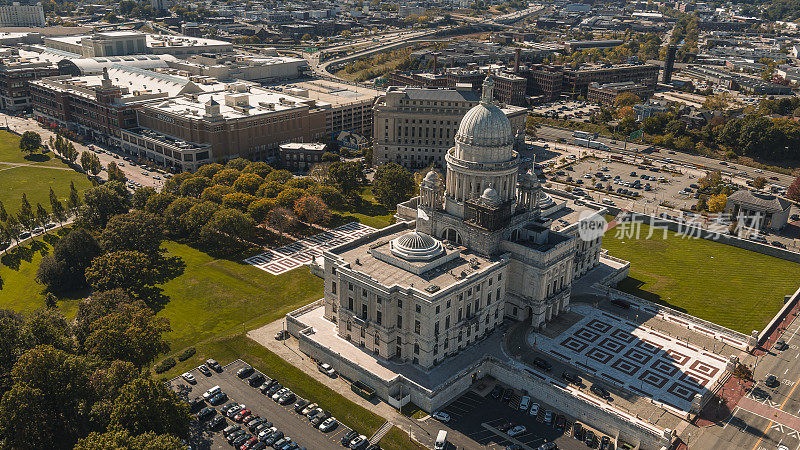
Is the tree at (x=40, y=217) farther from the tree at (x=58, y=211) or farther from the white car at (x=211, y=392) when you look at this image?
the white car at (x=211, y=392)

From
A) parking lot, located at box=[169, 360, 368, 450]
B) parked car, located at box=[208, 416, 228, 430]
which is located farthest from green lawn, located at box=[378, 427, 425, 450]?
parked car, located at box=[208, 416, 228, 430]

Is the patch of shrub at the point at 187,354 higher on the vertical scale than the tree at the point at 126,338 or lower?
lower

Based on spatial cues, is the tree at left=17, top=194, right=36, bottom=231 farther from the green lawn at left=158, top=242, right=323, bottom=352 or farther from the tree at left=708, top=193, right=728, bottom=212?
the tree at left=708, top=193, right=728, bottom=212

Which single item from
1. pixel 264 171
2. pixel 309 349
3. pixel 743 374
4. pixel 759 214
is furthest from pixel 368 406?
pixel 759 214

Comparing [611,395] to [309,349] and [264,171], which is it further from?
[264,171]

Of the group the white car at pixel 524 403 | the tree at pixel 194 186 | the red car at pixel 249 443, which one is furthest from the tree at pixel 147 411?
the tree at pixel 194 186

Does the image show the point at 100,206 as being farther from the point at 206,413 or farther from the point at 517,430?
the point at 517,430
